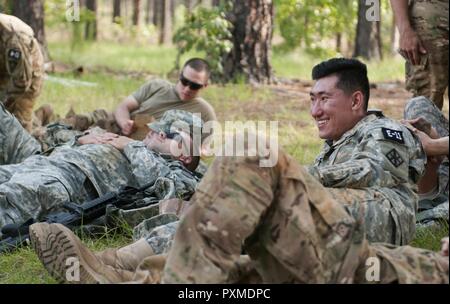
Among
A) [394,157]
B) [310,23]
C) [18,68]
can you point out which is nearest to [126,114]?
[18,68]

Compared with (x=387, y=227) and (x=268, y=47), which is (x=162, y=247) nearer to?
(x=387, y=227)

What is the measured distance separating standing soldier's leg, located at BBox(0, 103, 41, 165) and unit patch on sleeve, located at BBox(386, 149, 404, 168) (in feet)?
8.68

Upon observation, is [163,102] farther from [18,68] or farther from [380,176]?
[380,176]

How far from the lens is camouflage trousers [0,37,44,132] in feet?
24.3

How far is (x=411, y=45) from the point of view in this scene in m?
4.98

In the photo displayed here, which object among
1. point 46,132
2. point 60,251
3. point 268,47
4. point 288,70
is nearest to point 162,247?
point 60,251

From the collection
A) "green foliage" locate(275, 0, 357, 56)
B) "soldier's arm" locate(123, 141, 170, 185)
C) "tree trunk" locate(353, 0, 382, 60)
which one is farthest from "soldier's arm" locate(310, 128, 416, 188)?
"tree trunk" locate(353, 0, 382, 60)

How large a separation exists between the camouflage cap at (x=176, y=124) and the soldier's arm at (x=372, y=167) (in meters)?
1.85

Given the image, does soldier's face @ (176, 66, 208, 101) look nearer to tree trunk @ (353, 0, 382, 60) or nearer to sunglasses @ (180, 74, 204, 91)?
sunglasses @ (180, 74, 204, 91)

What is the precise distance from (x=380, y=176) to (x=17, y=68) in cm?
436

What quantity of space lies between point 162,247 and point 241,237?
103 centimetres

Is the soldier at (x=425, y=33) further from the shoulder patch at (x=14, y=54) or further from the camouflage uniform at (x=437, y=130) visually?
the shoulder patch at (x=14, y=54)
